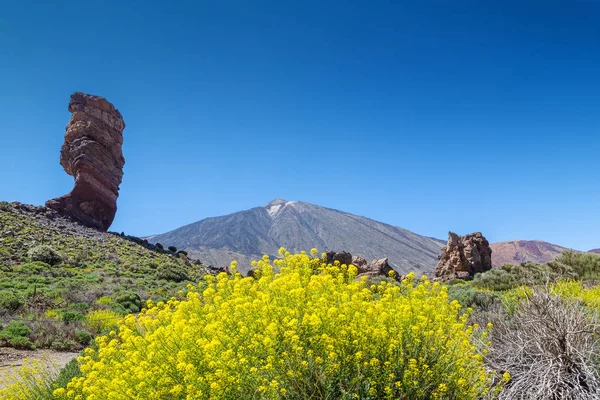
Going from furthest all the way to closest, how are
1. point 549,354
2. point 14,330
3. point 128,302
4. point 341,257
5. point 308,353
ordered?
point 341,257 → point 128,302 → point 14,330 → point 549,354 → point 308,353

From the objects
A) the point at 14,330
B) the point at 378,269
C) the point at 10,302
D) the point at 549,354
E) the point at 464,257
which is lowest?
the point at 14,330

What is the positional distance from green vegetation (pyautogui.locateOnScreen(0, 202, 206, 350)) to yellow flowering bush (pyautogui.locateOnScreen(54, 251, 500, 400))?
33.4 ft

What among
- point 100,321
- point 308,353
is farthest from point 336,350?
point 100,321

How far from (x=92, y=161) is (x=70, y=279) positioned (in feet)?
103

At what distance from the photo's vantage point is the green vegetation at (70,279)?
1448 centimetres

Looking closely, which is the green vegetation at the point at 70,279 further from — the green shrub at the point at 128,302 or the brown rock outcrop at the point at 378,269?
the brown rock outcrop at the point at 378,269

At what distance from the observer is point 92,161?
176 feet

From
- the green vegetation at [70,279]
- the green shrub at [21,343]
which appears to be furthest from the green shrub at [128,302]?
the green shrub at [21,343]

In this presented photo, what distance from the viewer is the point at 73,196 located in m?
53.2

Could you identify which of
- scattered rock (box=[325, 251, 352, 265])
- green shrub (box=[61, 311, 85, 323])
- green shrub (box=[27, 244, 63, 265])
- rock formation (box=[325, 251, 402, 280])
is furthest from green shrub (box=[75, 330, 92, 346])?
green shrub (box=[27, 244, 63, 265])

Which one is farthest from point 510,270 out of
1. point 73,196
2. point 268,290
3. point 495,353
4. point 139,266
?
→ point 73,196

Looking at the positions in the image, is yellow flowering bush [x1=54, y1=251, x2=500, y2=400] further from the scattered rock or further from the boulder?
the scattered rock

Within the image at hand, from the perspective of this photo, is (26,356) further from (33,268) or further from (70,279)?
(33,268)

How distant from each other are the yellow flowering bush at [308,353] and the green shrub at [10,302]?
14.0m
